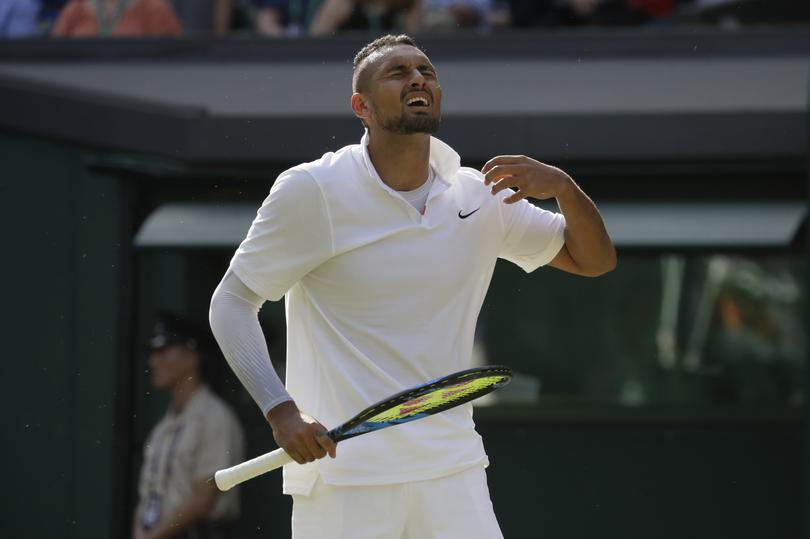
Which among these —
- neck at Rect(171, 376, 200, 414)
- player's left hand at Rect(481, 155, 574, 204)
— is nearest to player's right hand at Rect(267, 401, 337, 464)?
player's left hand at Rect(481, 155, 574, 204)

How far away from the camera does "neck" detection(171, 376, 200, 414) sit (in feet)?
23.7

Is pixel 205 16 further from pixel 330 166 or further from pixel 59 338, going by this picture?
pixel 330 166

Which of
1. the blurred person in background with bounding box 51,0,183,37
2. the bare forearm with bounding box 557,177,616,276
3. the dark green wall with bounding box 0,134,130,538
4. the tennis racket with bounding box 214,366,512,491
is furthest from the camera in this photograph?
the blurred person in background with bounding box 51,0,183,37

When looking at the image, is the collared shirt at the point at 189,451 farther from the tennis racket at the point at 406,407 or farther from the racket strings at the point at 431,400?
the racket strings at the point at 431,400

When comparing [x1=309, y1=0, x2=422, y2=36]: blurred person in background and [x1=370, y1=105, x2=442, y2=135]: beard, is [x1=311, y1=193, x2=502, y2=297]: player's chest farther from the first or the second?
[x1=309, y1=0, x2=422, y2=36]: blurred person in background

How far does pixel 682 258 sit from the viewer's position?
27.7ft

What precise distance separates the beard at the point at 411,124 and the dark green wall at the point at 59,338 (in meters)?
4.82

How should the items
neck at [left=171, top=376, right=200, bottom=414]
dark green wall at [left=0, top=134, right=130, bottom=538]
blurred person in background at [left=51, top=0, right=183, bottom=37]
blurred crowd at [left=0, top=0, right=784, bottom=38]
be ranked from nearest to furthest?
neck at [left=171, top=376, right=200, bottom=414], dark green wall at [left=0, top=134, right=130, bottom=538], blurred crowd at [left=0, top=0, right=784, bottom=38], blurred person in background at [left=51, top=0, right=183, bottom=37]

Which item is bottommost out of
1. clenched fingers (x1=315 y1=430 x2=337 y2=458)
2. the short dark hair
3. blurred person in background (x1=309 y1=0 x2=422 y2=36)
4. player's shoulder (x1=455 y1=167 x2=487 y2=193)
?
clenched fingers (x1=315 y1=430 x2=337 y2=458)

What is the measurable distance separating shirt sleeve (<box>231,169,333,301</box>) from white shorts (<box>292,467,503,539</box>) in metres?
0.48

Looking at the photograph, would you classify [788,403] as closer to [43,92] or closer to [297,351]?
[43,92]

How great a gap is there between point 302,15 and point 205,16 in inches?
22.4

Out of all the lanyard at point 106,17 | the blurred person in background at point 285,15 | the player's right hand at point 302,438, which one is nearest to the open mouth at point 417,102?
the player's right hand at point 302,438

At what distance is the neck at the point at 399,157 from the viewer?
356 cm
